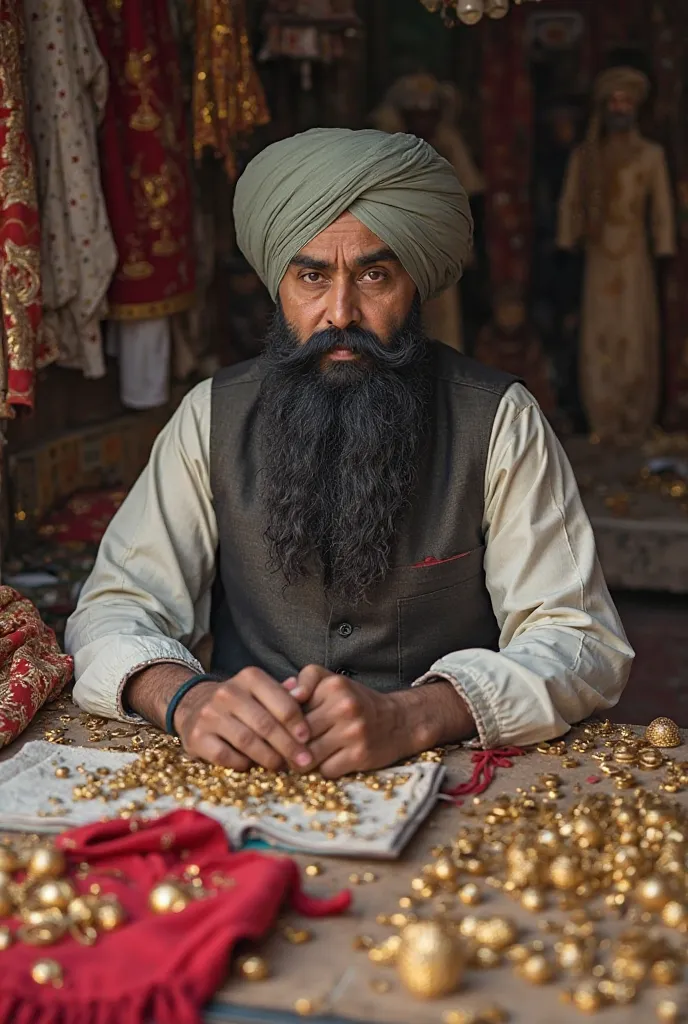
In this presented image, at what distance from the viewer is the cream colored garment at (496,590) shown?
2129 millimetres

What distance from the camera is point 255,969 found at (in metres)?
1.39

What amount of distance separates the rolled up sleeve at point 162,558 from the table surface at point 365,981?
0.78 m

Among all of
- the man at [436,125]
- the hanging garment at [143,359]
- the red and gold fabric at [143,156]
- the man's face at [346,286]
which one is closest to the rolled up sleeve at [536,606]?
the man's face at [346,286]

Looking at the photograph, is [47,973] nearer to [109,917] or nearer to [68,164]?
[109,917]

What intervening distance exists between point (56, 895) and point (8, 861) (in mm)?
121

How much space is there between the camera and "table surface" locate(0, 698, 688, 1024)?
1346 millimetres

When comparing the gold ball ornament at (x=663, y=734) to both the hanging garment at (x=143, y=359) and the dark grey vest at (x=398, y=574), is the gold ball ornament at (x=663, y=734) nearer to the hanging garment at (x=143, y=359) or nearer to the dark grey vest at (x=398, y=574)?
the dark grey vest at (x=398, y=574)

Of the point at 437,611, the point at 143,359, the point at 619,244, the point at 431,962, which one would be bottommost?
the point at 619,244

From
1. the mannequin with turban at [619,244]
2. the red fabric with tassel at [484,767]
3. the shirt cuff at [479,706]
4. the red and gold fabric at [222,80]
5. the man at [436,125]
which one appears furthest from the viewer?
the mannequin with turban at [619,244]

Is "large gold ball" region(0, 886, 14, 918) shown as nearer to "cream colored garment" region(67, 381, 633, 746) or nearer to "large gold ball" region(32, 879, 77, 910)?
"large gold ball" region(32, 879, 77, 910)

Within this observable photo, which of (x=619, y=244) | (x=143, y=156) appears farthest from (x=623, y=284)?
(x=143, y=156)

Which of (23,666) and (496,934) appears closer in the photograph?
(496,934)

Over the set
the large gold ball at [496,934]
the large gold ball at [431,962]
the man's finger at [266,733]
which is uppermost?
the large gold ball at [431,962]

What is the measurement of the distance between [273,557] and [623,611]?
3.34 metres
